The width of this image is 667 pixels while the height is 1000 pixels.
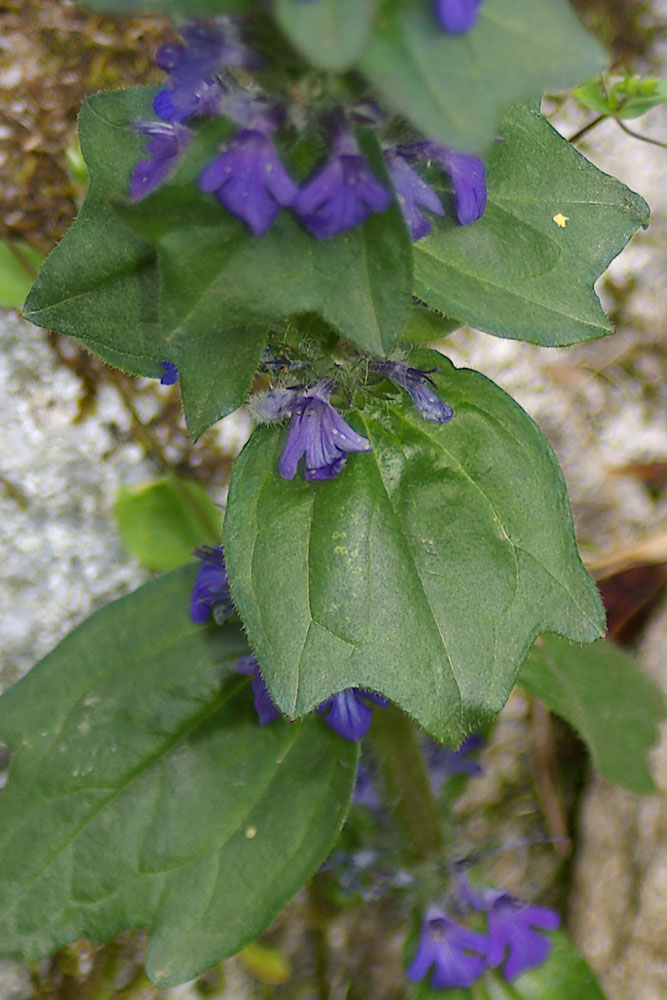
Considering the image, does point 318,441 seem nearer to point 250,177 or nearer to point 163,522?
point 250,177

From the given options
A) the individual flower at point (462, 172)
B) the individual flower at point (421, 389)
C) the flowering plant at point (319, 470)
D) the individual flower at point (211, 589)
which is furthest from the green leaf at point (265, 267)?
the individual flower at point (211, 589)

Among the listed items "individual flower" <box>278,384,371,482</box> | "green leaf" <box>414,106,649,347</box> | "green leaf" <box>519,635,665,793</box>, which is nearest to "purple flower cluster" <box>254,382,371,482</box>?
"individual flower" <box>278,384,371,482</box>

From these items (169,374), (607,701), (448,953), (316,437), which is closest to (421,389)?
(316,437)

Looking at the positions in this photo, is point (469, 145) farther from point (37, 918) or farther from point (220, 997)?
point (220, 997)

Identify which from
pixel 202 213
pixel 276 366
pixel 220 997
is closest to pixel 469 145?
pixel 202 213

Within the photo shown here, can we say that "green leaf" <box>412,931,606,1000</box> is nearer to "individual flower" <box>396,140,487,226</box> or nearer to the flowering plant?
the flowering plant

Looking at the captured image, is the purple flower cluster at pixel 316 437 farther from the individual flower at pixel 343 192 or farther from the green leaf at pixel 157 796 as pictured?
the green leaf at pixel 157 796
